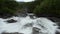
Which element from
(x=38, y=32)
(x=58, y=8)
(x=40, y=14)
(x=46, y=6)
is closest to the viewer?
(x=38, y=32)

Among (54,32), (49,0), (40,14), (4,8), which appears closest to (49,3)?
(49,0)

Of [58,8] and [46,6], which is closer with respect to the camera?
[58,8]

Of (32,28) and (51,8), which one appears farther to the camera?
(51,8)

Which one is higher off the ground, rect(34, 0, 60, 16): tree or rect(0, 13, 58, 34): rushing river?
rect(34, 0, 60, 16): tree

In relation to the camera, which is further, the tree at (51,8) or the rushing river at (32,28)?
the tree at (51,8)

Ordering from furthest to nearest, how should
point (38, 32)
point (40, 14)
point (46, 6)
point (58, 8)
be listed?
1. point (40, 14)
2. point (46, 6)
3. point (58, 8)
4. point (38, 32)

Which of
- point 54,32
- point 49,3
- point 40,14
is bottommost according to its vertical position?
point 54,32

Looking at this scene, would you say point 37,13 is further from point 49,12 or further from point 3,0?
point 3,0

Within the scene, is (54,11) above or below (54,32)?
above

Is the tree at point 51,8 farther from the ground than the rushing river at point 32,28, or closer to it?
farther from the ground

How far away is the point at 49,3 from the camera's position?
22.8 metres

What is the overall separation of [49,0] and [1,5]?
8061 millimetres

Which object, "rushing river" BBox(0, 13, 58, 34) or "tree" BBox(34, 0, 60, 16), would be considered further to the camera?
"tree" BBox(34, 0, 60, 16)

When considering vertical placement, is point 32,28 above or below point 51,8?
below
